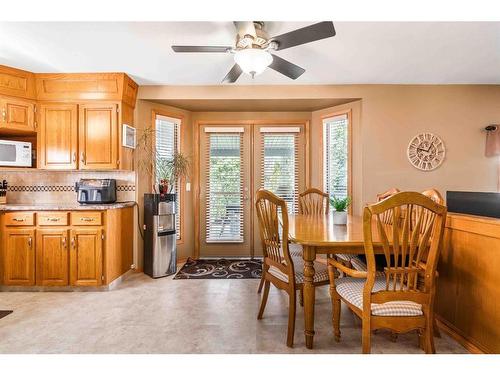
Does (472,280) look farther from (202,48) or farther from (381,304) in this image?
(202,48)

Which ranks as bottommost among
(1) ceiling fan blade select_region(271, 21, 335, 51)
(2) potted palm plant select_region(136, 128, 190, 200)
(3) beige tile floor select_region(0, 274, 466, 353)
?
(3) beige tile floor select_region(0, 274, 466, 353)

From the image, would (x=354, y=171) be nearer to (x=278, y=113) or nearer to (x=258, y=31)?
(x=278, y=113)

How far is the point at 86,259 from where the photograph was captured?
299cm

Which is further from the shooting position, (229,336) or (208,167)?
(208,167)

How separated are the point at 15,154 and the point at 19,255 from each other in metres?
1.15

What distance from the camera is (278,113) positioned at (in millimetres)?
4348

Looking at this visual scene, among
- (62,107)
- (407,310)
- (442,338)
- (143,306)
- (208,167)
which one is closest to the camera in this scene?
(407,310)

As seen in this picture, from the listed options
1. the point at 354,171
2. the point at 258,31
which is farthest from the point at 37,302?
the point at 354,171

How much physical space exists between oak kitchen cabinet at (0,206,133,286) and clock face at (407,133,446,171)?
3.94m

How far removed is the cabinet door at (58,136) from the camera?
327cm

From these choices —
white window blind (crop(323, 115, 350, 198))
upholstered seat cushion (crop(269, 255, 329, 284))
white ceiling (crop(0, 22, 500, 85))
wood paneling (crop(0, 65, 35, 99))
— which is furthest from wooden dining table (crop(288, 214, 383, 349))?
wood paneling (crop(0, 65, 35, 99))

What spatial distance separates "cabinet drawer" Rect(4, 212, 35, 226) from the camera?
2961 millimetres

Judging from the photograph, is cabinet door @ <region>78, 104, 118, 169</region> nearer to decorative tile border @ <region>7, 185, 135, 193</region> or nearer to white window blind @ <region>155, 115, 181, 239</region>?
decorative tile border @ <region>7, 185, 135, 193</region>
